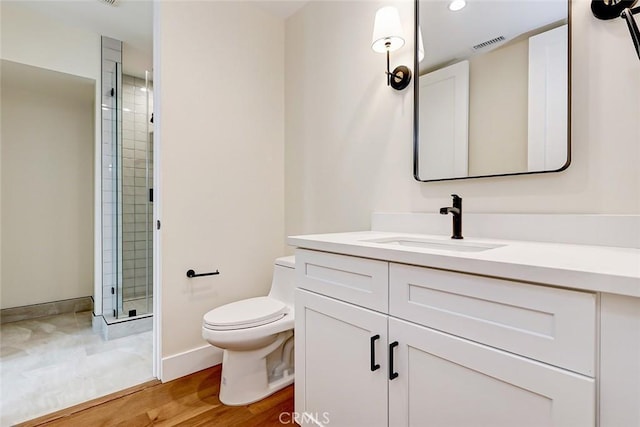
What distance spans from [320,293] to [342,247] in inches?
9.3

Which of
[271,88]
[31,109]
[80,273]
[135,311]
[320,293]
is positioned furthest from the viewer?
[80,273]

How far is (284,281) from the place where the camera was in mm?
1914

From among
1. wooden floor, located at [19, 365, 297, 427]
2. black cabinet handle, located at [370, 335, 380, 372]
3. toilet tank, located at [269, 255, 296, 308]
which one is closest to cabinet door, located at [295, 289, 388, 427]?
black cabinet handle, located at [370, 335, 380, 372]

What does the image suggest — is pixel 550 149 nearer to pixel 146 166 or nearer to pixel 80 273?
pixel 146 166

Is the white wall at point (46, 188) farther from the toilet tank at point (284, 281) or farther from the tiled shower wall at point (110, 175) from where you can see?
the toilet tank at point (284, 281)

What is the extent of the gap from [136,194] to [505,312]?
2.90 m

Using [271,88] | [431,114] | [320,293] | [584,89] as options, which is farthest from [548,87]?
[271,88]

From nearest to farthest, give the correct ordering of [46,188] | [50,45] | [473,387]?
[473,387], [50,45], [46,188]

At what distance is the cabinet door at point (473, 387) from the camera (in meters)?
0.67

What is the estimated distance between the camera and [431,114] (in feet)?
4.98

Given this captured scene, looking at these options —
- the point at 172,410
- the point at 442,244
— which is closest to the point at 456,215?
the point at 442,244

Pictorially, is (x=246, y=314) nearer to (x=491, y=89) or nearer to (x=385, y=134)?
(x=385, y=134)

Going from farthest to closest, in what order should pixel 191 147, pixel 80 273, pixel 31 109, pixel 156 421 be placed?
pixel 80 273 < pixel 31 109 < pixel 191 147 < pixel 156 421

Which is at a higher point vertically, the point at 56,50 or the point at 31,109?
the point at 56,50
